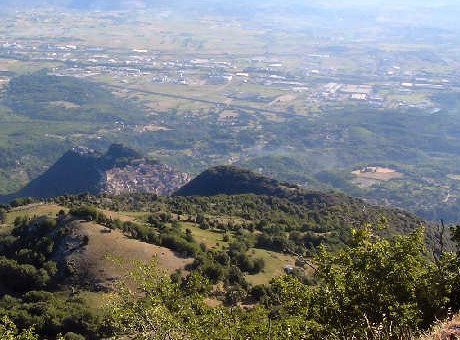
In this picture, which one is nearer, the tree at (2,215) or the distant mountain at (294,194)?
the tree at (2,215)

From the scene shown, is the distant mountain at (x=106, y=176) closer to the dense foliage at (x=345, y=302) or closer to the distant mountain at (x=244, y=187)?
the distant mountain at (x=244, y=187)

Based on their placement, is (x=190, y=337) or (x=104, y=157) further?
(x=104, y=157)

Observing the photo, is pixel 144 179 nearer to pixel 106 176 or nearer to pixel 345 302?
pixel 106 176

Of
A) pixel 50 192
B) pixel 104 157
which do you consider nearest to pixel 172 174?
pixel 104 157

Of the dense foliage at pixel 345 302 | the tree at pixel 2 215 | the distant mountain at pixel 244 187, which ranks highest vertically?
the dense foliage at pixel 345 302

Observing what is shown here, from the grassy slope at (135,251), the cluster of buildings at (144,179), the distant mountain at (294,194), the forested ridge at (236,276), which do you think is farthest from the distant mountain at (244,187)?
the grassy slope at (135,251)

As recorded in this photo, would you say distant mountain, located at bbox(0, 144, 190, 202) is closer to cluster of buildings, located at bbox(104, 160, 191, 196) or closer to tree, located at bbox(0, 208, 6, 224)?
cluster of buildings, located at bbox(104, 160, 191, 196)

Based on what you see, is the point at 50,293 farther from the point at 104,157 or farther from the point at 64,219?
the point at 104,157

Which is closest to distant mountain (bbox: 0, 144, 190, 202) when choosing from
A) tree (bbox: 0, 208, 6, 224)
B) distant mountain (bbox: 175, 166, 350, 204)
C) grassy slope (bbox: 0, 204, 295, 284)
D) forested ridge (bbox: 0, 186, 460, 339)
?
distant mountain (bbox: 175, 166, 350, 204)
